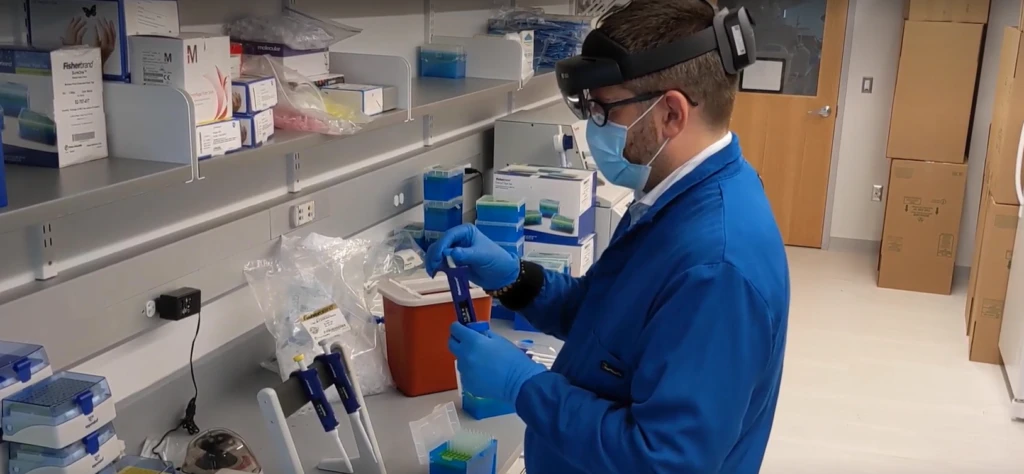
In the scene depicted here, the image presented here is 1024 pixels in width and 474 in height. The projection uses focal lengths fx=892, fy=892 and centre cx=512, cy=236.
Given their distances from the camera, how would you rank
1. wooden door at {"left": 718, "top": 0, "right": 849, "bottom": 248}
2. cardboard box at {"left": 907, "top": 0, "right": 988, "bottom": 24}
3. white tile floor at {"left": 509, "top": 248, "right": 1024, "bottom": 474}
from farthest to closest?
wooden door at {"left": 718, "top": 0, "right": 849, "bottom": 248}
cardboard box at {"left": 907, "top": 0, "right": 988, "bottom": 24}
white tile floor at {"left": 509, "top": 248, "right": 1024, "bottom": 474}

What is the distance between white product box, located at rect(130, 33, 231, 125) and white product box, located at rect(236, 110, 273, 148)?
0.12ft

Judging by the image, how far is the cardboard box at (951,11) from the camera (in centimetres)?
492

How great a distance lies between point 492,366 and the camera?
1.40 metres

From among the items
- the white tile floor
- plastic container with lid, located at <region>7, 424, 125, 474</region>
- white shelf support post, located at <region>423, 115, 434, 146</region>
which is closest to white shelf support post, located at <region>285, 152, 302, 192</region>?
white shelf support post, located at <region>423, 115, 434, 146</region>

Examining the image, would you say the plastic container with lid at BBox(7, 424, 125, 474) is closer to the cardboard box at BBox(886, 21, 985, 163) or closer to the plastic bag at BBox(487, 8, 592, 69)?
→ the plastic bag at BBox(487, 8, 592, 69)

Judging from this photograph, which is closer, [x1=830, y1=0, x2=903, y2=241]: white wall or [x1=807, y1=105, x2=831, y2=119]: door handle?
[x1=830, y1=0, x2=903, y2=241]: white wall

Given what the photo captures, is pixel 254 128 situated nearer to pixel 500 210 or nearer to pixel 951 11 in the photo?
→ pixel 500 210

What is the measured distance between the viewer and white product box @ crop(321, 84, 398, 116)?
1902 mm

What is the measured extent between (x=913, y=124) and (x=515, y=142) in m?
3.01

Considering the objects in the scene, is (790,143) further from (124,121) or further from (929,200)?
(124,121)

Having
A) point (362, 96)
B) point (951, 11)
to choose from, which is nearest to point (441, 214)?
point (362, 96)

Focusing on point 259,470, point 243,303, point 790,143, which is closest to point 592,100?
point 259,470

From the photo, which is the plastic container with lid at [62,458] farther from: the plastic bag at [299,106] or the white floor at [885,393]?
the white floor at [885,393]

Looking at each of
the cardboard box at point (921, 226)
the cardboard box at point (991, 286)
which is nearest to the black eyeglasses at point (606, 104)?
the cardboard box at point (991, 286)
